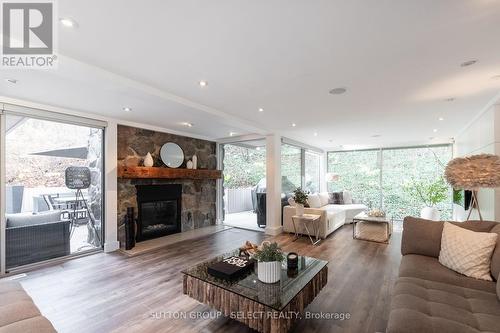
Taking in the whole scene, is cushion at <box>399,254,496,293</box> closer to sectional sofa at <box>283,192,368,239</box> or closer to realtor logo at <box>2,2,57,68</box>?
sectional sofa at <box>283,192,368,239</box>

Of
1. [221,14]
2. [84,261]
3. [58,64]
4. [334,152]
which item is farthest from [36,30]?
[334,152]

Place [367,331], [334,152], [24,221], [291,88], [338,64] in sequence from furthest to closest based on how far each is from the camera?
[334,152]
[24,221]
[291,88]
[338,64]
[367,331]

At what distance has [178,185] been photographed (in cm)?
525

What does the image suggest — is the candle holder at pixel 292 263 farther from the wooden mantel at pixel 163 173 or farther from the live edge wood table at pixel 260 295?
the wooden mantel at pixel 163 173

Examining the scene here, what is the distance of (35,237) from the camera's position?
3.33 meters

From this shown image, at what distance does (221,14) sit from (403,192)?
298 inches

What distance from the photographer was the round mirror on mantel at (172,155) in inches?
195

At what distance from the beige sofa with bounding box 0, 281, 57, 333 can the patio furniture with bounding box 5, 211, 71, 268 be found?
2.00 metres

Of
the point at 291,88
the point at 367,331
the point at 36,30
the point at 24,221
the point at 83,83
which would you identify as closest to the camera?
the point at 36,30

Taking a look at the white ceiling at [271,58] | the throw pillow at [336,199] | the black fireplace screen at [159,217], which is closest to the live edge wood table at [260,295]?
the white ceiling at [271,58]

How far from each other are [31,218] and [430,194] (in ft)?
28.6

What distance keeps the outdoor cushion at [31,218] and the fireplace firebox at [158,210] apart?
4.13ft

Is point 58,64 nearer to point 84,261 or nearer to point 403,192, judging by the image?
point 84,261

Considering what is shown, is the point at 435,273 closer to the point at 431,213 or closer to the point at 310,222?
the point at 310,222
